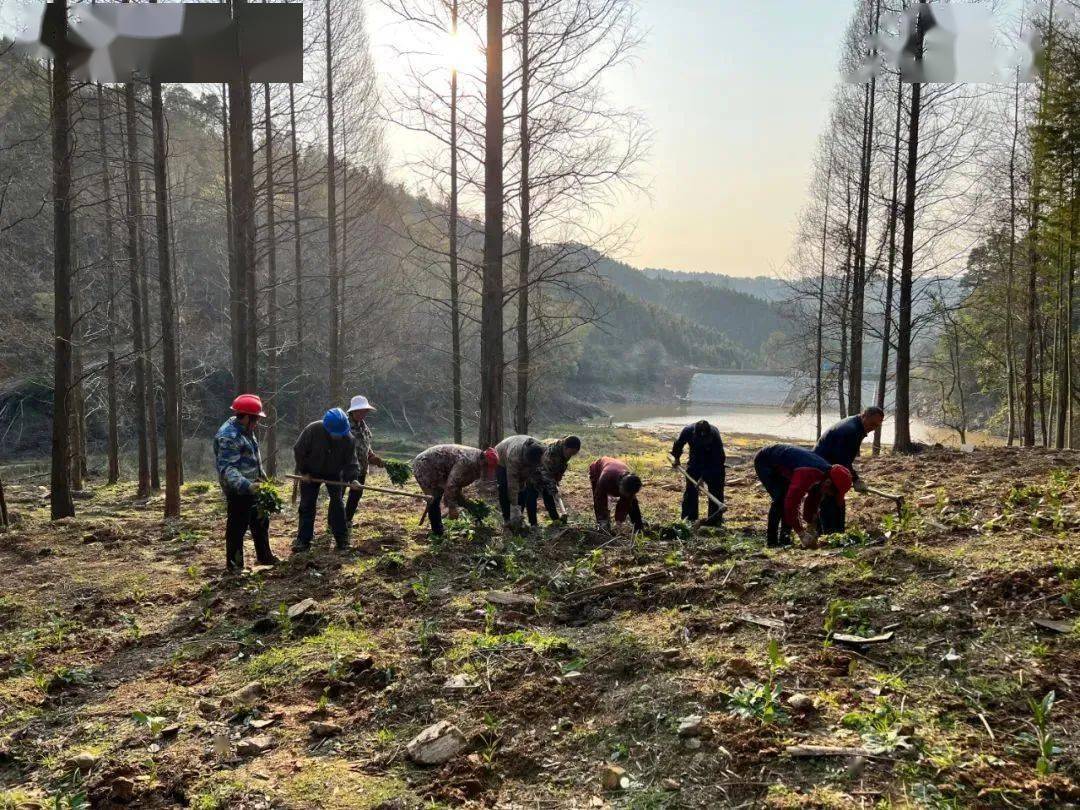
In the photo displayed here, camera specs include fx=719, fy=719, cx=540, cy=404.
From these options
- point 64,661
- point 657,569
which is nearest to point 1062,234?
point 657,569

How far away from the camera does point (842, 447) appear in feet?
26.4

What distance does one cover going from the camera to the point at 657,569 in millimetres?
6055

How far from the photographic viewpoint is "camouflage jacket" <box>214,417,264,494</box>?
23.4ft

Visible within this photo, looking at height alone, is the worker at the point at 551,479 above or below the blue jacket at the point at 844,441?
below

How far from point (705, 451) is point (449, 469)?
325 cm

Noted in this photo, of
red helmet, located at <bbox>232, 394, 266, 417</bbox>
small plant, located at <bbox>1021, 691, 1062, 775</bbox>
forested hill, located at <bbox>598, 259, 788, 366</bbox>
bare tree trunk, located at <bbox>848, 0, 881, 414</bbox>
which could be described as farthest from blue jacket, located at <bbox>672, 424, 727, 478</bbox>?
forested hill, located at <bbox>598, 259, 788, 366</bbox>

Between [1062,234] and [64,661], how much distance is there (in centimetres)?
2281

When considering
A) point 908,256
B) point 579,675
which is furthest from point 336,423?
point 908,256

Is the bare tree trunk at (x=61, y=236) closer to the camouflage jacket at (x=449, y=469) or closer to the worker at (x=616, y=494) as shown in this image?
the camouflage jacket at (x=449, y=469)

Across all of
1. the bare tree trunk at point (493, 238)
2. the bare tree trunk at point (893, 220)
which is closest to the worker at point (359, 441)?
the bare tree trunk at point (493, 238)

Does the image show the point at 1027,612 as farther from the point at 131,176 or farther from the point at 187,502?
the point at 131,176

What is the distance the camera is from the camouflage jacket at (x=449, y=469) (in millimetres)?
8188

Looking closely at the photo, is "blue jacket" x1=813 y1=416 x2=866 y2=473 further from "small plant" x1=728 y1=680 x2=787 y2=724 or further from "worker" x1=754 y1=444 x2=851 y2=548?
"small plant" x1=728 y1=680 x2=787 y2=724

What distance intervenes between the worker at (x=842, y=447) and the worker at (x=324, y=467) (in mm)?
5223
